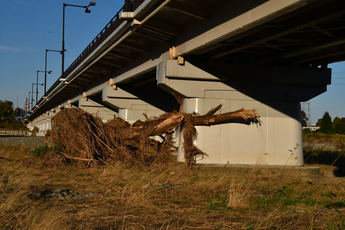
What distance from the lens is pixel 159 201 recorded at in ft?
25.0

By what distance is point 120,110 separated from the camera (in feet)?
79.0

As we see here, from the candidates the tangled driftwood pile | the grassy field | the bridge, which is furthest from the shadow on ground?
the tangled driftwood pile

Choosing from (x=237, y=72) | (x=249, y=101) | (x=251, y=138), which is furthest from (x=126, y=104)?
(x=251, y=138)

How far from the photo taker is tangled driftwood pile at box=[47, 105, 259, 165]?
12664 mm

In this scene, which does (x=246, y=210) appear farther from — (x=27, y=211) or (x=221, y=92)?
(x=221, y=92)

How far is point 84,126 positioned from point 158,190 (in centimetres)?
536

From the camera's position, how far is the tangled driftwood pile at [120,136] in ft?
41.5

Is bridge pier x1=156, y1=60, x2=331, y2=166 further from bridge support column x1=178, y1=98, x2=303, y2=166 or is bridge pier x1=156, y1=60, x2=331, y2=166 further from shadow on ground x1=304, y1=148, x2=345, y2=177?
shadow on ground x1=304, y1=148, x2=345, y2=177

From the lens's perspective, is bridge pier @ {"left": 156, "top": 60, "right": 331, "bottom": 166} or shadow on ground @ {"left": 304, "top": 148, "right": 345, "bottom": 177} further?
shadow on ground @ {"left": 304, "top": 148, "right": 345, "bottom": 177}

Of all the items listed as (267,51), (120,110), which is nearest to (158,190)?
(267,51)

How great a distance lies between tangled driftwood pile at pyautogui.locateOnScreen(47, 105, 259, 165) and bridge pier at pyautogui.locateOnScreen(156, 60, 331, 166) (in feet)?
1.03

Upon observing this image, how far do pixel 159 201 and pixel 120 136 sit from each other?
6.54 m

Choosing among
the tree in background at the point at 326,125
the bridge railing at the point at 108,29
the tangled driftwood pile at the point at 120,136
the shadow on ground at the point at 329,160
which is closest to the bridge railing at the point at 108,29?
the bridge railing at the point at 108,29

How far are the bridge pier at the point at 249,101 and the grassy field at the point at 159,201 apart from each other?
1.19 meters
